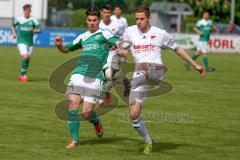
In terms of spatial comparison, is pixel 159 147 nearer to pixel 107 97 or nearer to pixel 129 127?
pixel 129 127

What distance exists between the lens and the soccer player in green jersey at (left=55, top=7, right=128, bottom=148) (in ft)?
39.6

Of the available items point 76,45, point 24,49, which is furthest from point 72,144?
point 24,49

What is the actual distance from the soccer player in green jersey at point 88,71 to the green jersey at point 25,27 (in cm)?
1251

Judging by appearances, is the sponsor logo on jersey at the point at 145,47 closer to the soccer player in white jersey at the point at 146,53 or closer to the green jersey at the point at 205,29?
the soccer player in white jersey at the point at 146,53

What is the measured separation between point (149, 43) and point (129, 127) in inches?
123

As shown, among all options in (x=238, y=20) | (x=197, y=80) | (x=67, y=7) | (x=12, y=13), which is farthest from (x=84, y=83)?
(x=238, y=20)

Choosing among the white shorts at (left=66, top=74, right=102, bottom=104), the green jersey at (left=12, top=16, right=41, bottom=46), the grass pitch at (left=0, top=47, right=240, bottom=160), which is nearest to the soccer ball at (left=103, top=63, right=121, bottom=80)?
the grass pitch at (left=0, top=47, right=240, bottom=160)

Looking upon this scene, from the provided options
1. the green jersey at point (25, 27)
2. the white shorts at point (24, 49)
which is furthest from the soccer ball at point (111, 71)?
the green jersey at point (25, 27)

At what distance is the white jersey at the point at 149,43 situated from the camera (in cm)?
1196

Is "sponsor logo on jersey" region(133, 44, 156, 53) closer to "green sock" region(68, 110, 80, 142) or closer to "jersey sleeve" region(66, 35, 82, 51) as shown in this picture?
"jersey sleeve" region(66, 35, 82, 51)

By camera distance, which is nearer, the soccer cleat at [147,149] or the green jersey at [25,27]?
the soccer cleat at [147,149]

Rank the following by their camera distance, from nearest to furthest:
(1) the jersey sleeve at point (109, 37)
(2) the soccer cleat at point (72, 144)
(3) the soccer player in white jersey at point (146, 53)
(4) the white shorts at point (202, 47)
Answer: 1. (3) the soccer player in white jersey at point (146, 53)
2. (2) the soccer cleat at point (72, 144)
3. (1) the jersey sleeve at point (109, 37)
4. (4) the white shorts at point (202, 47)

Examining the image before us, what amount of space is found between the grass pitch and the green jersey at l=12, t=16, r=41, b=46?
1.36 meters

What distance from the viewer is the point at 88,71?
40.4ft
